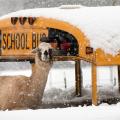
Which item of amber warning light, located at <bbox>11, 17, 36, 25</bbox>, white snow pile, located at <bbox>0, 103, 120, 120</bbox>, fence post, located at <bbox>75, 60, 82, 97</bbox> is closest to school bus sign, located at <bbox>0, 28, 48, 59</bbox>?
amber warning light, located at <bbox>11, 17, 36, 25</bbox>

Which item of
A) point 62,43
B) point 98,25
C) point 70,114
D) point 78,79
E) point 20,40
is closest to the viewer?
point 70,114

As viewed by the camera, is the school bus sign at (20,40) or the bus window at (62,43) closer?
the bus window at (62,43)

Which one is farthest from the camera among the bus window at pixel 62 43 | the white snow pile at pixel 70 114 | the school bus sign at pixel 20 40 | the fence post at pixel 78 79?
the fence post at pixel 78 79

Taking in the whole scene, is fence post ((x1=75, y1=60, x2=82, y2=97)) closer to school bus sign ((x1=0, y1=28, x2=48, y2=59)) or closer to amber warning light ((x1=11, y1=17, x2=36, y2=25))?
school bus sign ((x1=0, y1=28, x2=48, y2=59))

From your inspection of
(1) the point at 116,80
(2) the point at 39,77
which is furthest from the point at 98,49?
(1) the point at 116,80

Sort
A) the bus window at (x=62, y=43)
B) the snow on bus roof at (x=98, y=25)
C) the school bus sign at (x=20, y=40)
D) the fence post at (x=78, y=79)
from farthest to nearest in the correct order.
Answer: the fence post at (x=78, y=79), the school bus sign at (x=20, y=40), the bus window at (x=62, y=43), the snow on bus roof at (x=98, y=25)

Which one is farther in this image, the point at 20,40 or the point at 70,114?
the point at 20,40

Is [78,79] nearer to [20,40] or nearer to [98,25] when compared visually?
[20,40]

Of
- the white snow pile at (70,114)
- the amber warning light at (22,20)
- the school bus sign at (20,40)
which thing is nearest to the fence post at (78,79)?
the school bus sign at (20,40)

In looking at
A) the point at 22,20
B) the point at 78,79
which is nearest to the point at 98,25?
the point at 22,20

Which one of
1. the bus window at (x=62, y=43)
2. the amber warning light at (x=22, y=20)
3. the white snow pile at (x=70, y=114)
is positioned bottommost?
the white snow pile at (x=70, y=114)

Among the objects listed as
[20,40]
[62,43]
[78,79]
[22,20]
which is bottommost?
[78,79]

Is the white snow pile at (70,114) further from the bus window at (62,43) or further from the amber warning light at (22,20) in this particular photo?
the amber warning light at (22,20)

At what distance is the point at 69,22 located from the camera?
1336 cm
